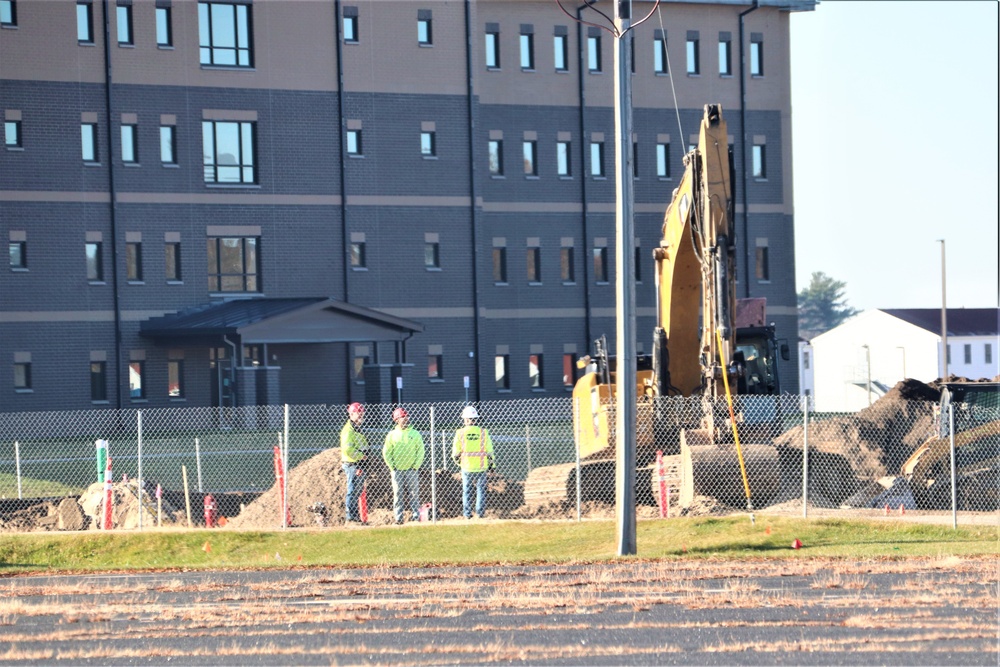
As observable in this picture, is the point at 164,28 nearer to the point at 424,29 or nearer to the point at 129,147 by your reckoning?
the point at 129,147

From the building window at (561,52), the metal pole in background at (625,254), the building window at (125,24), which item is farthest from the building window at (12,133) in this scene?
the metal pole in background at (625,254)

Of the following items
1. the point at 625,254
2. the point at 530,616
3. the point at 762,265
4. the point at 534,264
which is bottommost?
the point at 530,616

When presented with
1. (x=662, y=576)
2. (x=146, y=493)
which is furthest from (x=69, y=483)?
(x=662, y=576)

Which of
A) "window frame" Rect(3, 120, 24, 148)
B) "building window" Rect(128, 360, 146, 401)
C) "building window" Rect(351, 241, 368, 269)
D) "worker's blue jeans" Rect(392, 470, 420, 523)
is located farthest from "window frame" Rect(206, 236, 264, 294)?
"worker's blue jeans" Rect(392, 470, 420, 523)

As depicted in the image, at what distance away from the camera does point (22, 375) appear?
43156 millimetres

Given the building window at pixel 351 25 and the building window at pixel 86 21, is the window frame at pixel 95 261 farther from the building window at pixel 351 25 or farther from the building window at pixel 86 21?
the building window at pixel 351 25

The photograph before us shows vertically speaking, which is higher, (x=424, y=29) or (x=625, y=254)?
(x=424, y=29)

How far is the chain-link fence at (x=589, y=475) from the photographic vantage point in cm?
2080

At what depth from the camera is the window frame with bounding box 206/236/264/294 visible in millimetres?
45719

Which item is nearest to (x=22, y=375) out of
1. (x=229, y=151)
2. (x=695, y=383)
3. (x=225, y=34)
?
(x=229, y=151)

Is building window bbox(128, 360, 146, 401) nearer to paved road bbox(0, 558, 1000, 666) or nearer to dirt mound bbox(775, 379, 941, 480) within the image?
dirt mound bbox(775, 379, 941, 480)

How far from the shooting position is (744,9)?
52375 mm

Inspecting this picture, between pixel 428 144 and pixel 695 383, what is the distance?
87.8 feet

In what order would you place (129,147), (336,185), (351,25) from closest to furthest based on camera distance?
1. (129,147)
2. (336,185)
3. (351,25)
